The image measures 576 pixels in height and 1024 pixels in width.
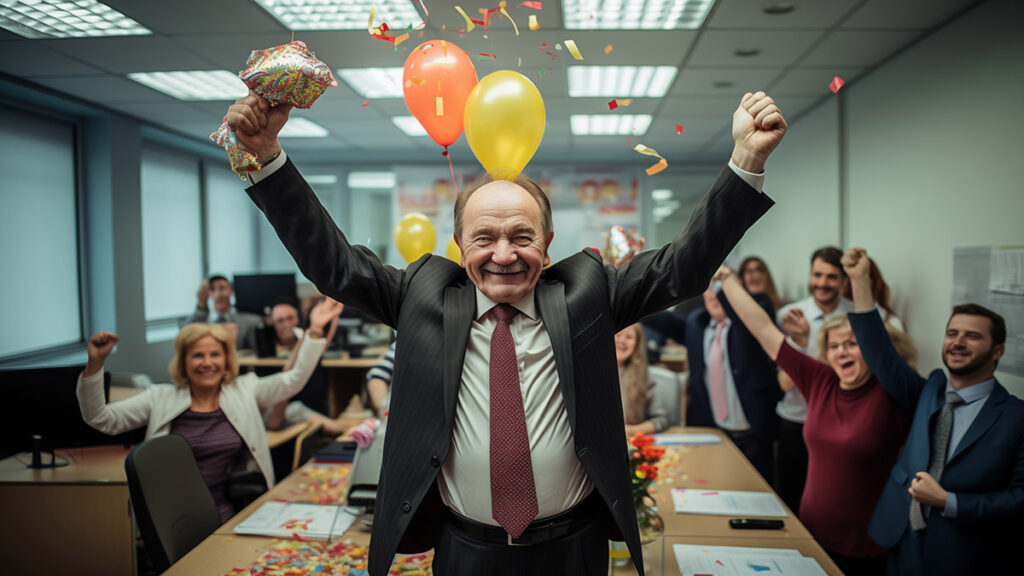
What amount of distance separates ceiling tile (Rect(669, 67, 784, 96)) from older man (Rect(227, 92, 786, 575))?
3192 mm

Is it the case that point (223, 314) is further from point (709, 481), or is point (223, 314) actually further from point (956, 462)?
point (956, 462)

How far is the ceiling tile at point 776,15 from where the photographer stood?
9.66 feet

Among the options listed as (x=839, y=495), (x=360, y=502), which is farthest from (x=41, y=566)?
(x=839, y=495)

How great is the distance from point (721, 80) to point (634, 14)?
1314 millimetres

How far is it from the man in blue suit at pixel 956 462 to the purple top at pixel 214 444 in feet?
8.04

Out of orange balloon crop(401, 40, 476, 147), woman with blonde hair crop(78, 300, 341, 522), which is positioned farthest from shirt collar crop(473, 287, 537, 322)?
woman with blonde hair crop(78, 300, 341, 522)

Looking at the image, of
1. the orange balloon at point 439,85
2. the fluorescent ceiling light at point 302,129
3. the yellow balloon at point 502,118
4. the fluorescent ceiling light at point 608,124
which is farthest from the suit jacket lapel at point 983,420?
the fluorescent ceiling light at point 302,129

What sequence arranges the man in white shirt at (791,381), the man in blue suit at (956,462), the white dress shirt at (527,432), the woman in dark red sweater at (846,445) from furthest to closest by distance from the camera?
the man in white shirt at (791,381)
the woman in dark red sweater at (846,445)
the man in blue suit at (956,462)
the white dress shirt at (527,432)

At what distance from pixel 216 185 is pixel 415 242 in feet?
19.5

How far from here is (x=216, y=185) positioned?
7184mm

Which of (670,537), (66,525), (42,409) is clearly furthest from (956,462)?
(42,409)

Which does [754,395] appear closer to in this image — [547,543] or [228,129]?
[547,543]

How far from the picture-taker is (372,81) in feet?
14.0

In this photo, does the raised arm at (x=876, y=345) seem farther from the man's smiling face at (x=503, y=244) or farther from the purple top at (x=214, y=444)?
the purple top at (x=214, y=444)
